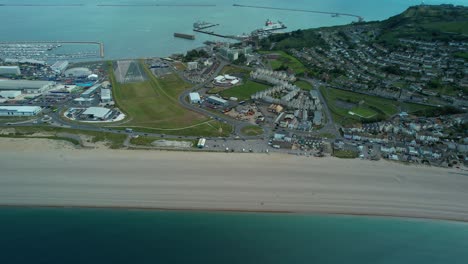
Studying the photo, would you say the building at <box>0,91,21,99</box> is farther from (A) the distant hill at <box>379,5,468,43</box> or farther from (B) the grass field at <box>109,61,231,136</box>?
(A) the distant hill at <box>379,5,468,43</box>

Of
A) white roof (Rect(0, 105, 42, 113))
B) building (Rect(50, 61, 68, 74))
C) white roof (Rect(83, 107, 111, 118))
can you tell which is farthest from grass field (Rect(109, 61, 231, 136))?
building (Rect(50, 61, 68, 74))

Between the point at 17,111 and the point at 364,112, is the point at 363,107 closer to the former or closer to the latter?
the point at 364,112

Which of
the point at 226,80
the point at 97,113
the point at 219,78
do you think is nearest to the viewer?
the point at 97,113

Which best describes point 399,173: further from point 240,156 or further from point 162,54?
point 162,54

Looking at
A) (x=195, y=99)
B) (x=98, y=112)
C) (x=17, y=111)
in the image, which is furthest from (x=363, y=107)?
(x=17, y=111)

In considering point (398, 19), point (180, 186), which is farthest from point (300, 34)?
point (180, 186)
